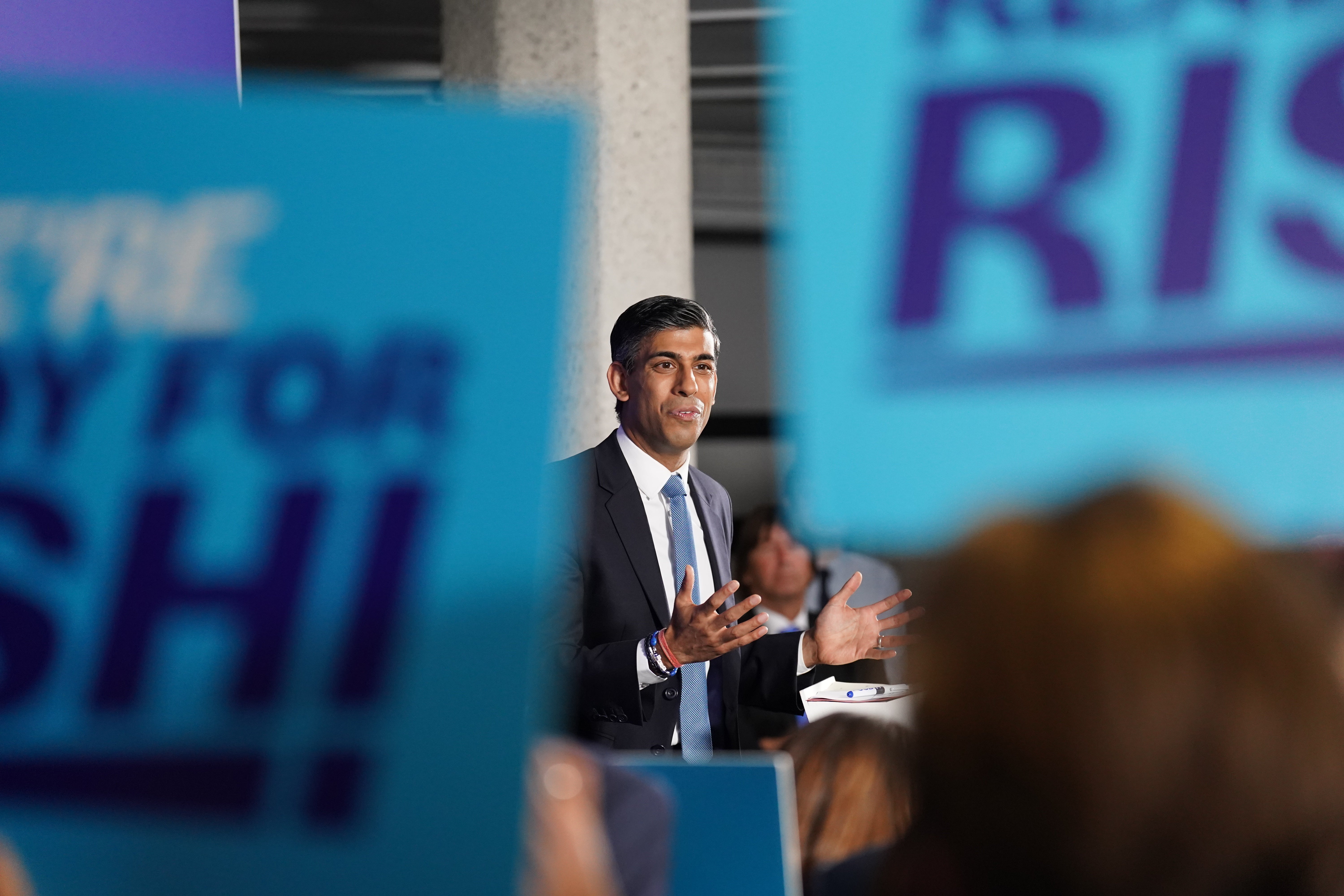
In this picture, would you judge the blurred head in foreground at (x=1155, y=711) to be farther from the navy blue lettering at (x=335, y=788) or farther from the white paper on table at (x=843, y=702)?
the white paper on table at (x=843, y=702)

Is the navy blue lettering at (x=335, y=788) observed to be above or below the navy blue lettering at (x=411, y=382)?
below

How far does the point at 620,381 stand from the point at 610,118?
1858 mm

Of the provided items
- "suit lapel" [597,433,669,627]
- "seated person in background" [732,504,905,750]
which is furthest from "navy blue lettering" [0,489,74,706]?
"seated person in background" [732,504,905,750]

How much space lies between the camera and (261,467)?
75 cm

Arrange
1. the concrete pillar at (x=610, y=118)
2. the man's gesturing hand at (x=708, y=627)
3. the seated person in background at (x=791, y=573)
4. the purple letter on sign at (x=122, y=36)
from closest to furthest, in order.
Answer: the man's gesturing hand at (x=708, y=627) → the purple letter on sign at (x=122, y=36) → the concrete pillar at (x=610, y=118) → the seated person in background at (x=791, y=573)

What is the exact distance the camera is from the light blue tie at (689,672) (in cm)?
233

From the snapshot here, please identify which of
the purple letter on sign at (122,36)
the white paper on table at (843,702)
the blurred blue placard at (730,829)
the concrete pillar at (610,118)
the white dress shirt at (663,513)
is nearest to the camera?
the blurred blue placard at (730,829)

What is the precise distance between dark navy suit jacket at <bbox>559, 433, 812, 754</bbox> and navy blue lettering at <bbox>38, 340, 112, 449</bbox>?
4.81ft

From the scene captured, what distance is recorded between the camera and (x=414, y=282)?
0.75 meters

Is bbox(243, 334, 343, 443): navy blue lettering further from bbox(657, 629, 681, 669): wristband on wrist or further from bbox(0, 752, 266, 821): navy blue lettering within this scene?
bbox(657, 629, 681, 669): wristband on wrist

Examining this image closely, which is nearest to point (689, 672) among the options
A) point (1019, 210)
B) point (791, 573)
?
point (1019, 210)

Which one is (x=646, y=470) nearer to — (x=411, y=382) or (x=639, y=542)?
(x=639, y=542)

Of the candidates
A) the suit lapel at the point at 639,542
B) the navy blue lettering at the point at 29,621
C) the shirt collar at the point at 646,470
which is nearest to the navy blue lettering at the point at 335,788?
the navy blue lettering at the point at 29,621

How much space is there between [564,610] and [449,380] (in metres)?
1.55
